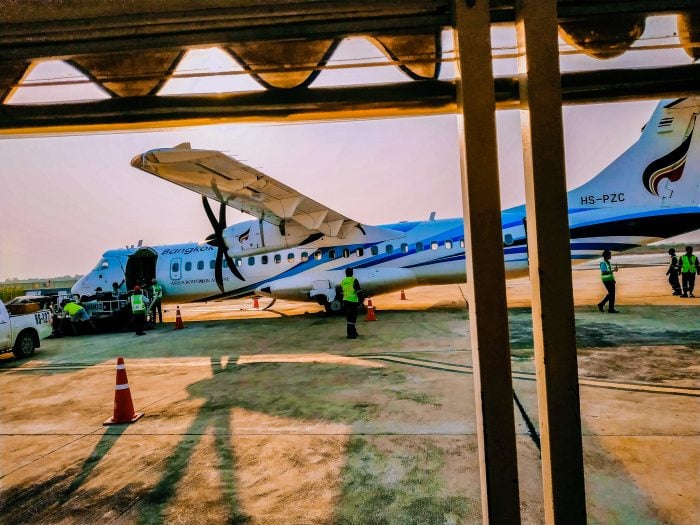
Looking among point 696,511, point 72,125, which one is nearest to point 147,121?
point 72,125

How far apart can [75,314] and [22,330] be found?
13.1 ft

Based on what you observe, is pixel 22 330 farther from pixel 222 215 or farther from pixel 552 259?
pixel 552 259

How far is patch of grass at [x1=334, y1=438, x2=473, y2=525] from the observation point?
9.87 feet

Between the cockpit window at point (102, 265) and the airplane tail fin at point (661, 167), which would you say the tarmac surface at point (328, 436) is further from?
the cockpit window at point (102, 265)

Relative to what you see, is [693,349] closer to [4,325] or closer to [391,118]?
[391,118]

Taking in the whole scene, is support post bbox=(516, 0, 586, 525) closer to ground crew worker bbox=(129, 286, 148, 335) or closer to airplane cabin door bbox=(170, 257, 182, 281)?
ground crew worker bbox=(129, 286, 148, 335)

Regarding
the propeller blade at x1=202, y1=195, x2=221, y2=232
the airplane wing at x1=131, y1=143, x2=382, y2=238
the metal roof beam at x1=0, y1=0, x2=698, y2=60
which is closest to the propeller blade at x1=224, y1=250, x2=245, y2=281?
the airplane wing at x1=131, y1=143, x2=382, y2=238

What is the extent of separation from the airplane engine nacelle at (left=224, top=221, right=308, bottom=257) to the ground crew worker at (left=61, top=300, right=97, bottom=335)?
17.2 ft

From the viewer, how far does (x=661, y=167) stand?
12016 mm

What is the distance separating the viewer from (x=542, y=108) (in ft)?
6.05

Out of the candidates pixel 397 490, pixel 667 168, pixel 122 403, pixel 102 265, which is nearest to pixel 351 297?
pixel 122 403

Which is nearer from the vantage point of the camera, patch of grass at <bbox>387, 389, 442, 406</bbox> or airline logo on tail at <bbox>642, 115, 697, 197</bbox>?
patch of grass at <bbox>387, 389, 442, 406</bbox>

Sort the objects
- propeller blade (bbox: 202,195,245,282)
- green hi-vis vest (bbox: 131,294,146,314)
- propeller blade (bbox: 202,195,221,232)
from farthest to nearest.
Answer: propeller blade (bbox: 202,195,245,282), green hi-vis vest (bbox: 131,294,146,314), propeller blade (bbox: 202,195,221,232)

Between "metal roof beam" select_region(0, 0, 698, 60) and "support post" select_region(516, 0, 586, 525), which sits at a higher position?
"metal roof beam" select_region(0, 0, 698, 60)
